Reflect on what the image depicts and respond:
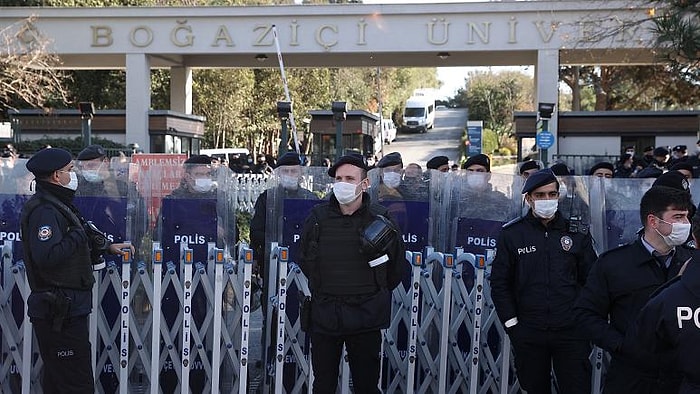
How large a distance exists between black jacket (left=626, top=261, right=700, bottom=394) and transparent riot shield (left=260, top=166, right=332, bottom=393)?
3.15 m

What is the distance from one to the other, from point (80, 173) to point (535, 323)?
13.0ft

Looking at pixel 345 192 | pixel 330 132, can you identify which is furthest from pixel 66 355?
pixel 330 132

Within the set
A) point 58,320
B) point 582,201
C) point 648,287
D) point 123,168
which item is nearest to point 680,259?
point 648,287

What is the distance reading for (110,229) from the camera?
21.2ft

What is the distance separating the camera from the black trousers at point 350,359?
5098mm

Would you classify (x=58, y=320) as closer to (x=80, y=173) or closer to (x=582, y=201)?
(x=80, y=173)

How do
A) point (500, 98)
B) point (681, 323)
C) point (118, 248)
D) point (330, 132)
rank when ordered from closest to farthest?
1. point (681, 323)
2. point (118, 248)
3. point (330, 132)
4. point (500, 98)

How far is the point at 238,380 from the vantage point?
6.08 m

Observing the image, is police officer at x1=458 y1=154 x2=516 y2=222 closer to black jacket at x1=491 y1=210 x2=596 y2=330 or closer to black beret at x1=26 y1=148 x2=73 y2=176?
black jacket at x1=491 y1=210 x2=596 y2=330

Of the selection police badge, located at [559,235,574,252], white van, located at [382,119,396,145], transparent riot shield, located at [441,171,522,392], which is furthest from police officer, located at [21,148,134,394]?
white van, located at [382,119,396,145]

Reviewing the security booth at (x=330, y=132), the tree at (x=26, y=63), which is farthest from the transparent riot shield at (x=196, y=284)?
the tree at (x=26, y=63)

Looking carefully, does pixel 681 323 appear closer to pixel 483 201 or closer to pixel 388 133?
pixel 483 201

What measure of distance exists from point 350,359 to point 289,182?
1.76 meters

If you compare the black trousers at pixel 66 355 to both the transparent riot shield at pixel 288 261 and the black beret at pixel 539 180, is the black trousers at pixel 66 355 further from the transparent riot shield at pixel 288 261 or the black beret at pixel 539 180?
the black beret at pixel 539 180
